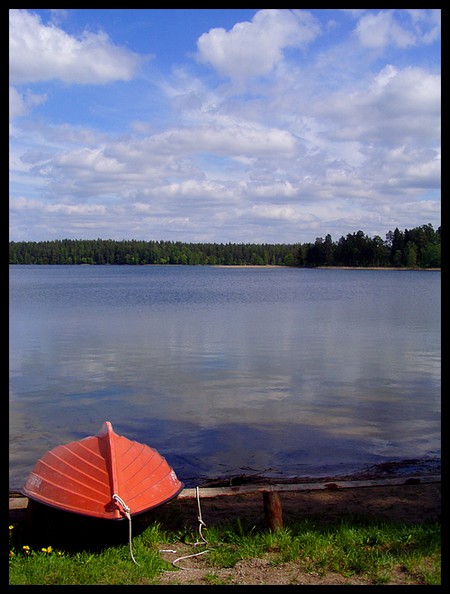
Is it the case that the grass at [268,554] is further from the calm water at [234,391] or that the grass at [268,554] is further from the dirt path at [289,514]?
the calm water at [234,391]

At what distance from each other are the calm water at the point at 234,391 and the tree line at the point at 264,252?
49751 millimetres

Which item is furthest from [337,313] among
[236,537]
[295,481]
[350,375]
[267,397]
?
[236,537]

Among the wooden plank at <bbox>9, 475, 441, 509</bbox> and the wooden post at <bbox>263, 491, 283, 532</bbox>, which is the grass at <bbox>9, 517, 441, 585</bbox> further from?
the wooden plank at <bbox>9, 475, 441, 509</bbox>

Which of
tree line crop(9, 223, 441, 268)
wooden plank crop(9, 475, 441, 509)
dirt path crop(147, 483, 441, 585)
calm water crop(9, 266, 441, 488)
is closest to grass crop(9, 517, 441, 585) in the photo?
dirt path crop(147, 483, 441, 585)

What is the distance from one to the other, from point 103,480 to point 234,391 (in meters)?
8.91

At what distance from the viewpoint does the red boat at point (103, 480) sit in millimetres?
5195

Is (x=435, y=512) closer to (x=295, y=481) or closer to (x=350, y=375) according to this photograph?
(x=295, y=481)

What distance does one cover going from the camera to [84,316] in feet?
108

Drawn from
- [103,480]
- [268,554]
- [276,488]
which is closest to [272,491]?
[276,488]

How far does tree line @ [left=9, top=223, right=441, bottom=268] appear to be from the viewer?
96.8m

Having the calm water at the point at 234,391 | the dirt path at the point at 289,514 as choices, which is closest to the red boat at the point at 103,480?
the dirt path at the point at 289,514

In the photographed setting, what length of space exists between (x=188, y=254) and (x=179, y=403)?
470ft

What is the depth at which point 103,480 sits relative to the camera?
5363 millimetres
